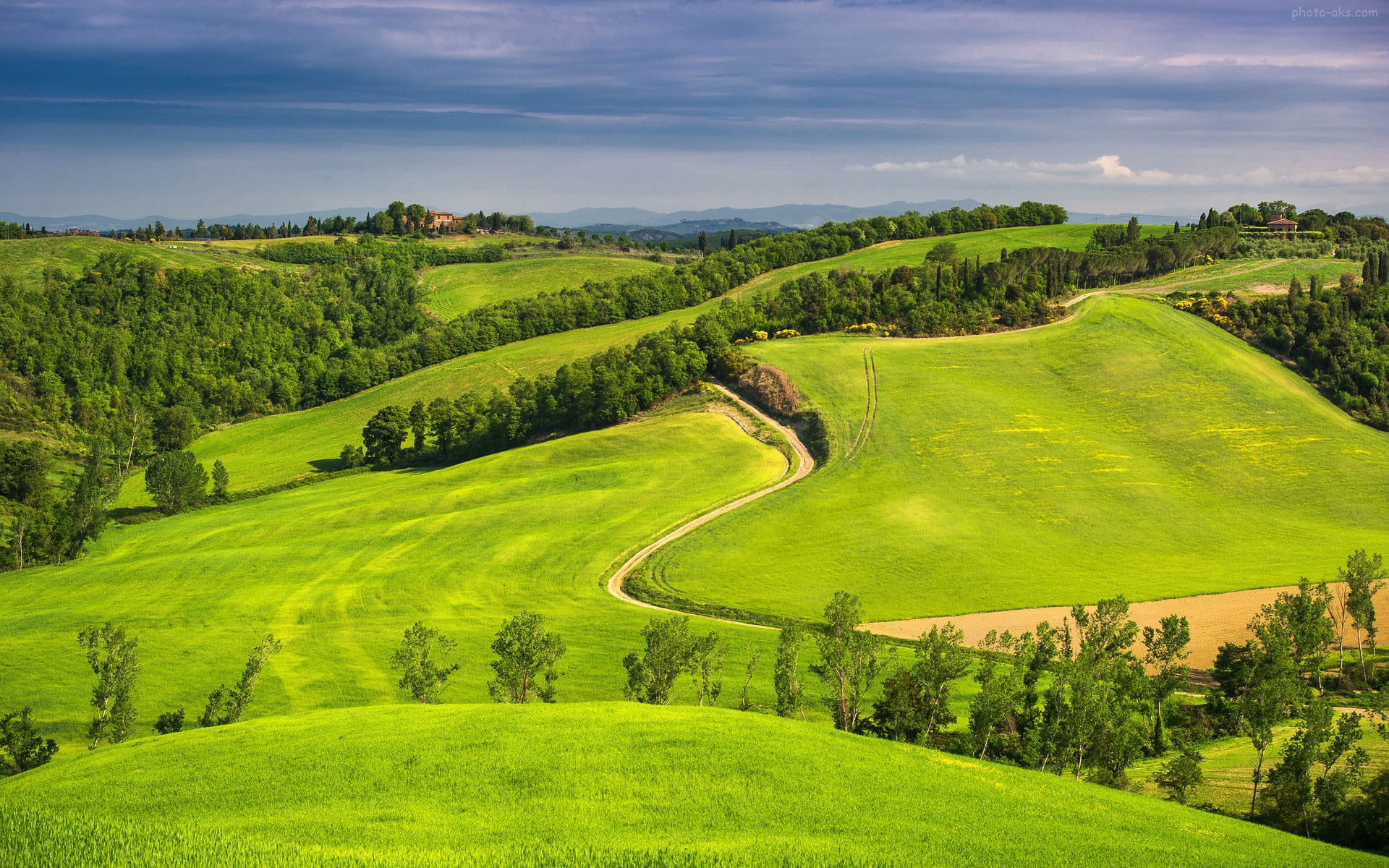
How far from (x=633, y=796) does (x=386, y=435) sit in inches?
4856

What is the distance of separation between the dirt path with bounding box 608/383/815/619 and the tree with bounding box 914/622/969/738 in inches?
1044

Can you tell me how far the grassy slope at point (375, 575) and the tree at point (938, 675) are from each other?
1450 cm

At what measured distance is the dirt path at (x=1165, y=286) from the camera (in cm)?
16188

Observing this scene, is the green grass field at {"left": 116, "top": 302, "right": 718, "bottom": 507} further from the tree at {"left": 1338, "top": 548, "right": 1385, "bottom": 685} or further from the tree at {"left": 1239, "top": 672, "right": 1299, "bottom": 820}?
the tree at {"left": 1338, "top": 548, "right": 1385, "bottom": 685}

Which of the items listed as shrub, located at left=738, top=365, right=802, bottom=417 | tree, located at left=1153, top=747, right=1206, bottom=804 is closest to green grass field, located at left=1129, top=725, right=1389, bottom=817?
tree, located at left=1153, top=747, right=1206, bottom=804

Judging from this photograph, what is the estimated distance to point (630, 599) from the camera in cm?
7869

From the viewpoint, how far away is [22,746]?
159 feet

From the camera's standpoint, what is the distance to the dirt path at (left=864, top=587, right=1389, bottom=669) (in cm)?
6675

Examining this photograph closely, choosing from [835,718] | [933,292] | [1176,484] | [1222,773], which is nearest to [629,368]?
[933,292]

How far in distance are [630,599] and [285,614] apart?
31.0m

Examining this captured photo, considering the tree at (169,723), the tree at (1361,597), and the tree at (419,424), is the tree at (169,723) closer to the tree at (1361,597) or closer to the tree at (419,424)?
the tree at (1361,597)

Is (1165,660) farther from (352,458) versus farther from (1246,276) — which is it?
(1246,276)

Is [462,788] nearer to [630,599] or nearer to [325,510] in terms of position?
[630,599]

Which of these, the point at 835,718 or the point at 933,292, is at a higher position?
the point at 933,292
